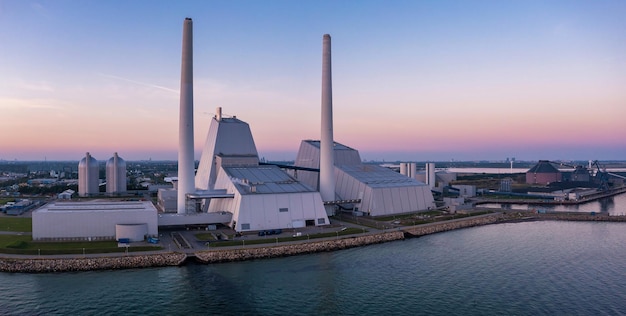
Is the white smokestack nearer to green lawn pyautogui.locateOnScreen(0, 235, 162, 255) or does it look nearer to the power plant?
the power plant

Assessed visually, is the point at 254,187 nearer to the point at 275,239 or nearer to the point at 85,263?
the point at 275,239

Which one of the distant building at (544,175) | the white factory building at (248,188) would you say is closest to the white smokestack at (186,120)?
the white factory building at (248,188)

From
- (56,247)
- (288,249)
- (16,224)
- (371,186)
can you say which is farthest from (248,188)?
(16,224)

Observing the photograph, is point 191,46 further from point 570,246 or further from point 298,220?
point 570,246

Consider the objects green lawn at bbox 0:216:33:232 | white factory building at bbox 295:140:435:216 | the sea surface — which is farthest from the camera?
white factory building at bbox 295:140:435:216

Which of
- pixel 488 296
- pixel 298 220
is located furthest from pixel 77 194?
pixel 488 296

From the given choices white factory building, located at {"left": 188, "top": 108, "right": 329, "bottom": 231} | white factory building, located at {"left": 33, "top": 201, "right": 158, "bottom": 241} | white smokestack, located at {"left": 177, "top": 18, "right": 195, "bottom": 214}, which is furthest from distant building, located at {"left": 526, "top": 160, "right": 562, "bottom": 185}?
white factory building, located at {"left": 33, "top": 201, "right": 158, "bottom": 241}

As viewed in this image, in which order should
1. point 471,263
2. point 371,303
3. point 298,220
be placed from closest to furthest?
point 371,303 < point 471,263 < point 298,220
